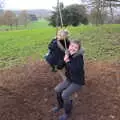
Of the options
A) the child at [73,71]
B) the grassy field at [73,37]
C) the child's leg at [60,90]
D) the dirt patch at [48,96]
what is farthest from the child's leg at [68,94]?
the grassy field at [73,37]

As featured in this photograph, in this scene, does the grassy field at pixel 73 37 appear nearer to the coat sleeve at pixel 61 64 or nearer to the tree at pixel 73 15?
the coat sleeve at pixel 61 64

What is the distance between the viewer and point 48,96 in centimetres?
674

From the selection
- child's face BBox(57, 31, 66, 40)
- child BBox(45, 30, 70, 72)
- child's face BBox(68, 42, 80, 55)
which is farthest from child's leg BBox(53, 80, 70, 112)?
child's face BBox(57, 31, 66, 40)

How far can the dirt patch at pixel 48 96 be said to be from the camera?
6113 millimetres

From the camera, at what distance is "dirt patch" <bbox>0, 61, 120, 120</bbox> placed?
611 cm

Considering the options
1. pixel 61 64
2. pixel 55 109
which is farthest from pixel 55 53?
pixel 55 109

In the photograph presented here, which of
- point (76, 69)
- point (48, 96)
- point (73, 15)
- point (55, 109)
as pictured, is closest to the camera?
point (76, 69)

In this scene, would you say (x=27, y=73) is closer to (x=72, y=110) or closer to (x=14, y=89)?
(x=14, y=89)

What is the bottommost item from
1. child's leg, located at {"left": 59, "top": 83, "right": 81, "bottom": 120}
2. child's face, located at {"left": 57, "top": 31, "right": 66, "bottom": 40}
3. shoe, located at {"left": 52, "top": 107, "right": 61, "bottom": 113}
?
shoe, located at {"left": 52, "top": 107, "right": 61, "bottom": 113}

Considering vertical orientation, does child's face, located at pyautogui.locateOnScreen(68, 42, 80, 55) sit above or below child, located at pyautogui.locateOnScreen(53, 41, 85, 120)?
above

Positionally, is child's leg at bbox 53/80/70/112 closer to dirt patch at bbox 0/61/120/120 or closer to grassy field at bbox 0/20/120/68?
dirt patch at bbox 0/61/120/120

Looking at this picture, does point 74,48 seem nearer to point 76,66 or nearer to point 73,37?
point 76,66

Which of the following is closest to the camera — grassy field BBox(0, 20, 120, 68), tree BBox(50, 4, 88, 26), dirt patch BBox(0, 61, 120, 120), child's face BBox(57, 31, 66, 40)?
child's face BBox(57, 31, 66, 40)

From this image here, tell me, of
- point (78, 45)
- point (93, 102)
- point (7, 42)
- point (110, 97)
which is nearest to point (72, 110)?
point (93, 102)
